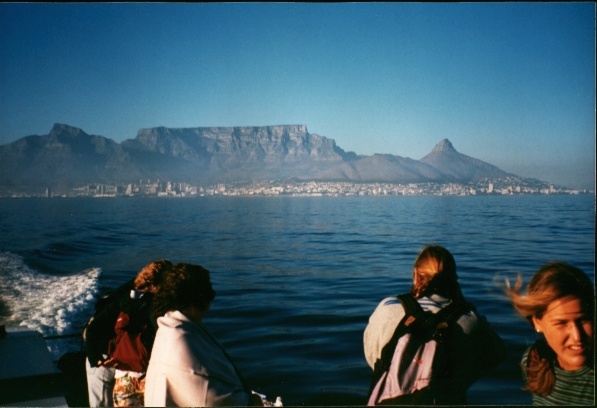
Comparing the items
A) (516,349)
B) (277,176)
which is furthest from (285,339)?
(277,176)

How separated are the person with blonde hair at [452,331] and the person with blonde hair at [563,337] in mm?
289

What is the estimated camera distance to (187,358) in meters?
2.17

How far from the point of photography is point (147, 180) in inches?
1592

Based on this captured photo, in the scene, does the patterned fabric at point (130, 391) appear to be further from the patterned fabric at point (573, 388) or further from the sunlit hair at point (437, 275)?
the patterned fabric at point (573, 388)

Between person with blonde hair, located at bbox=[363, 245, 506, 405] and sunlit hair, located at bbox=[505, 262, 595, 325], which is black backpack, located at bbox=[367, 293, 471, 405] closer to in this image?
person with blonde hair, located at bbox=[363, 245, 506, 405]

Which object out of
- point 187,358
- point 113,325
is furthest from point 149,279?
point 187,358

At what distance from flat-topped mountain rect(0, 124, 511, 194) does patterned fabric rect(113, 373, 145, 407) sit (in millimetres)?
22840

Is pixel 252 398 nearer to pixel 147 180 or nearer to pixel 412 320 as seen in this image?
pixel 412 320

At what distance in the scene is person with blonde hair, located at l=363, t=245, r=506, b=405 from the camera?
237cm

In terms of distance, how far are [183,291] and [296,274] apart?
13061 mm

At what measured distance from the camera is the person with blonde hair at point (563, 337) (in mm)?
2086

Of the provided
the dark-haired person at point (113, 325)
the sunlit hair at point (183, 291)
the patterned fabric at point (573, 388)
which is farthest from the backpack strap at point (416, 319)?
the dark-haired person at point (113, 325)

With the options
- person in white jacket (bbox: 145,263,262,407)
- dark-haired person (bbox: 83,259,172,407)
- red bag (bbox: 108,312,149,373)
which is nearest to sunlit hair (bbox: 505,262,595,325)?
person in white jacket (bbox: 145,263,262,407)

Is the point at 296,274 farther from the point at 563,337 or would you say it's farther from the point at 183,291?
the point at 563,337
